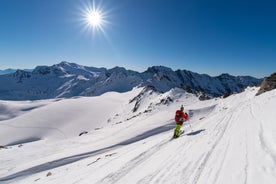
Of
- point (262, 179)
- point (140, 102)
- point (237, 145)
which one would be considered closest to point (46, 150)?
point (237, 145)

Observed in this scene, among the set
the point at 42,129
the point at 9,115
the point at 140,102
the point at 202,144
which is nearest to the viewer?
the point at 202,144

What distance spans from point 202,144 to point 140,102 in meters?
65.7

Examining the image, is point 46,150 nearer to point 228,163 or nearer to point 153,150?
point 153,150

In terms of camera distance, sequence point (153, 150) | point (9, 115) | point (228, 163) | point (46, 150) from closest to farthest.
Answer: point (228, 163) < point (153, 150) < point (46, 150) < point (9, 115)

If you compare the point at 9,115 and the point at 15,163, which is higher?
the point at 9,115

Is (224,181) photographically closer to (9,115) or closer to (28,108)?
(9,115)

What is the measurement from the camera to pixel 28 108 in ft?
410

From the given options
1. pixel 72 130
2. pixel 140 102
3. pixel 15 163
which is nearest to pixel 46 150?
pixel 15 163

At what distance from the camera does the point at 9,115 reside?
370ft

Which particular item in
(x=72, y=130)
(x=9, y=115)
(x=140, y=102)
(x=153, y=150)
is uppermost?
(x=9, y=115)

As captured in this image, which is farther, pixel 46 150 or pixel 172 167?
pixel 46 150

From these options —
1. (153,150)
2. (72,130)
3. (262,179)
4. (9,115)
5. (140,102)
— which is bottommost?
(262,179)

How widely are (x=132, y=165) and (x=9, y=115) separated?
126 m

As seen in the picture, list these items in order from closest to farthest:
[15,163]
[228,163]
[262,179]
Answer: [262,179], [228,163], [15,163]
